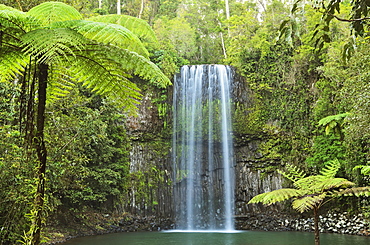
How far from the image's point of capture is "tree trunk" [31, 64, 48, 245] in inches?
92.6

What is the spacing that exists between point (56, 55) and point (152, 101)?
13614mm

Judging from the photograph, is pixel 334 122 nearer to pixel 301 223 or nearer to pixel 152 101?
pixel 301 223

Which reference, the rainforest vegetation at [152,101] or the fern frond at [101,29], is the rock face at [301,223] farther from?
the fern frond at [101,29]

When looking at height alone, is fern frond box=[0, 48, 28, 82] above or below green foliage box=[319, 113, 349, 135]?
below

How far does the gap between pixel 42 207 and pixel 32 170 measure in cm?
39

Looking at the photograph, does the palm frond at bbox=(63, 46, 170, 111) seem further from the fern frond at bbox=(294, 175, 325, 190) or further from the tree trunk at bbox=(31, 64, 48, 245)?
the fern frond at bbox=(294, 175, 325, 190)

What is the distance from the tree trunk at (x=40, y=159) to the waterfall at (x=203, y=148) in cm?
1280

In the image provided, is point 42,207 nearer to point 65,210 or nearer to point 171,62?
point 65,210

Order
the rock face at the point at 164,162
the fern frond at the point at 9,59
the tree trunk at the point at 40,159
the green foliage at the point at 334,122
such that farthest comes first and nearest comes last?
the rock face at the point at 164,162, the green foliage at the point at 334,122, the fern frond at the point at 9,59, the tree trunk at the point at 40,159

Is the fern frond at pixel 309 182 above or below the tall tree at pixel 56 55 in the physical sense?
below

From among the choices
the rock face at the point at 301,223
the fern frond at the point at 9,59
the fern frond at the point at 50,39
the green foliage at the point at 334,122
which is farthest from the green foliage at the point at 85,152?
the green foliage at the point at 334,122

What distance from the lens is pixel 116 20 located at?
11.2 feet

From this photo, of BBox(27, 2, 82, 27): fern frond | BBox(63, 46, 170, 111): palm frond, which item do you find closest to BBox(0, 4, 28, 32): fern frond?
BBox(27, 2, 82, 27): fern frond

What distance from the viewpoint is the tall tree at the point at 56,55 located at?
235cm
